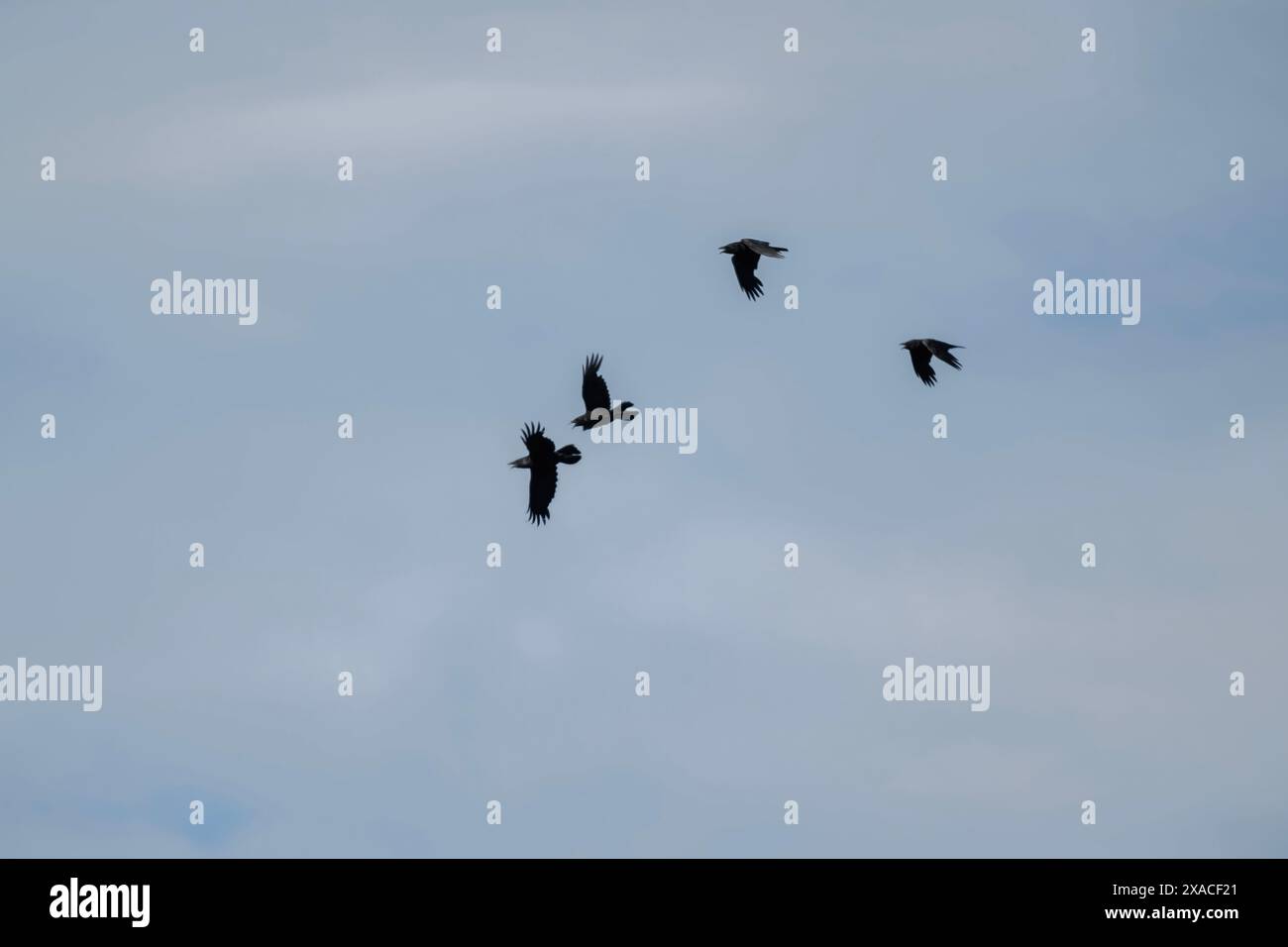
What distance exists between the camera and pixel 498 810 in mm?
64688

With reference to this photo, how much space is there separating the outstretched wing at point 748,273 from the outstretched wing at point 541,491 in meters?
6.29

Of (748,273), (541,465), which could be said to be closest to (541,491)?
(541,465)

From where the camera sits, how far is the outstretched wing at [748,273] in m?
63.4

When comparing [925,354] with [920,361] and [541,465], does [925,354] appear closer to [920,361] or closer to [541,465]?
[920,361]

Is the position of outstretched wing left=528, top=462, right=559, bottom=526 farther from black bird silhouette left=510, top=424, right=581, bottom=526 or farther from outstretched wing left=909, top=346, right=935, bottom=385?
outstretched wing left=909, top=346, right=935, bottom=385

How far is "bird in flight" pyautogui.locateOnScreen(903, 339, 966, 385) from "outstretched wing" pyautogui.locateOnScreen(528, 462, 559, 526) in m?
8.47

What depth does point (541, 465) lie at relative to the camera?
61281 millimetres

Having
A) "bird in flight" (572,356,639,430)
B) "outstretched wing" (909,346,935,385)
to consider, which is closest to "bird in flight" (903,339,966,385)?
"outstretched wing" (909,346,935,385)

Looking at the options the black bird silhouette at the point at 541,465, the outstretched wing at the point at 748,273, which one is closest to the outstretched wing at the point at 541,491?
the black bird silhouette at the point at 541,465

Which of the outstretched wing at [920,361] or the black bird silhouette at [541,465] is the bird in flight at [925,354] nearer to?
the outstretched wing at [920,361]

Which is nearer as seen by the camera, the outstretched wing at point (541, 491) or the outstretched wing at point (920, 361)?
the outstretched wing at point (541, 491)

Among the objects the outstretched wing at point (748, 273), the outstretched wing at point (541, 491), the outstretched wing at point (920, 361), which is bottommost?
the outstretched wing at point (541, 491)

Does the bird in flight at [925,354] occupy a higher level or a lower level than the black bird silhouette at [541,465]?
higher
